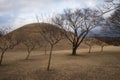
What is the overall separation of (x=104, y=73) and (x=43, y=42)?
37940mm

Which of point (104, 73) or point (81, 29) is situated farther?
point (81, 29)

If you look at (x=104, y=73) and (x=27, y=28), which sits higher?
(x=27, y=28)

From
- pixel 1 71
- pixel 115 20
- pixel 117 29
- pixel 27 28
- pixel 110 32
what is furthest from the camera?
pixel 27 28

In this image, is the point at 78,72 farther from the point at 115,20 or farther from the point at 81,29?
the point at 81,29

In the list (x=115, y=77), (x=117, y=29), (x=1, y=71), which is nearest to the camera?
(x=117, y=29)

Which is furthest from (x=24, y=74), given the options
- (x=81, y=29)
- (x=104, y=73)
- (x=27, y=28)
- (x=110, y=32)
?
(x=27, y=28)

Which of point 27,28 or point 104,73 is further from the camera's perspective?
point 27,28

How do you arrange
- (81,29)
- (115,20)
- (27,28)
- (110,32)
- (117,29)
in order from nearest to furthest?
(115,20), (117,29), (110,32), (81,29), (27,28)

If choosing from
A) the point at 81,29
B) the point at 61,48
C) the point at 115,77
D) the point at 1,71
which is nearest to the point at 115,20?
the point at 115,77

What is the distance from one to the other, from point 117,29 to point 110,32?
1107mm

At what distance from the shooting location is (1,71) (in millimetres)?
24156

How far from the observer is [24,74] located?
2205 centimetres

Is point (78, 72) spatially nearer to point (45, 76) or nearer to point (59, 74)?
point (59, 74)

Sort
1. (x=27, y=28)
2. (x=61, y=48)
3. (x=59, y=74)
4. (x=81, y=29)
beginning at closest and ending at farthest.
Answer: (x=59, y=74)
(x=81, y=29)
(x=61, y=48)
(x=27, y=28)
